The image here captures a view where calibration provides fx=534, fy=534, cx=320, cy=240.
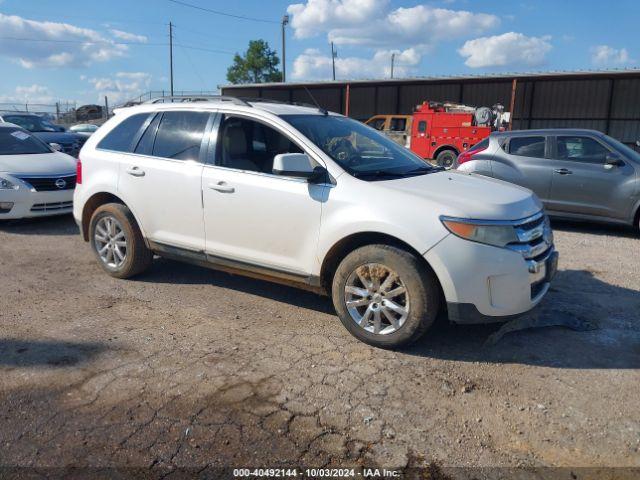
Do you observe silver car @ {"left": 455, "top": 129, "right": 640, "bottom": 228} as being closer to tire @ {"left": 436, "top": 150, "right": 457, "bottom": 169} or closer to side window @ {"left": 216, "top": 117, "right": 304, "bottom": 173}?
side window @ {"left": 216, "top": 117, "right": 304, "bottom": 173}

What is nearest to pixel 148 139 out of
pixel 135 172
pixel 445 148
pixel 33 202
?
pixel 135 172

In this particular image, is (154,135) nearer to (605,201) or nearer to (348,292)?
(348,292)

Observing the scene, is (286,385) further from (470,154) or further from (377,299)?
(470,154)

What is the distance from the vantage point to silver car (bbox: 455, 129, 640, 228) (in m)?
A: 7.55

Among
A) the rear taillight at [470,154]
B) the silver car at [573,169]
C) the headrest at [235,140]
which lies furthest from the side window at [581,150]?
the headrest at [235,140]

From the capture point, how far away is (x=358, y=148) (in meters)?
4.55

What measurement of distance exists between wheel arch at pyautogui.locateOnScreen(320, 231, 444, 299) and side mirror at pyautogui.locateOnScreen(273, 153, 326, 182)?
21.2 inches

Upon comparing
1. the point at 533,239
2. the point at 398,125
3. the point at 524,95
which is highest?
the point at 524,95

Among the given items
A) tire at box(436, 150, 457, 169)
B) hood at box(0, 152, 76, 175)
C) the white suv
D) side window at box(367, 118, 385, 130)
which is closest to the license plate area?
the white suv

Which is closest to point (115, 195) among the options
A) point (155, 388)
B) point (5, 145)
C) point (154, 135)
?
point (154, 135)

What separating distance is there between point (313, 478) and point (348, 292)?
1.61 m

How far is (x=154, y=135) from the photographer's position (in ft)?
16.8

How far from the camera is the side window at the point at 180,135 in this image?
4.80 m

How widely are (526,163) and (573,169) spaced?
689mm
